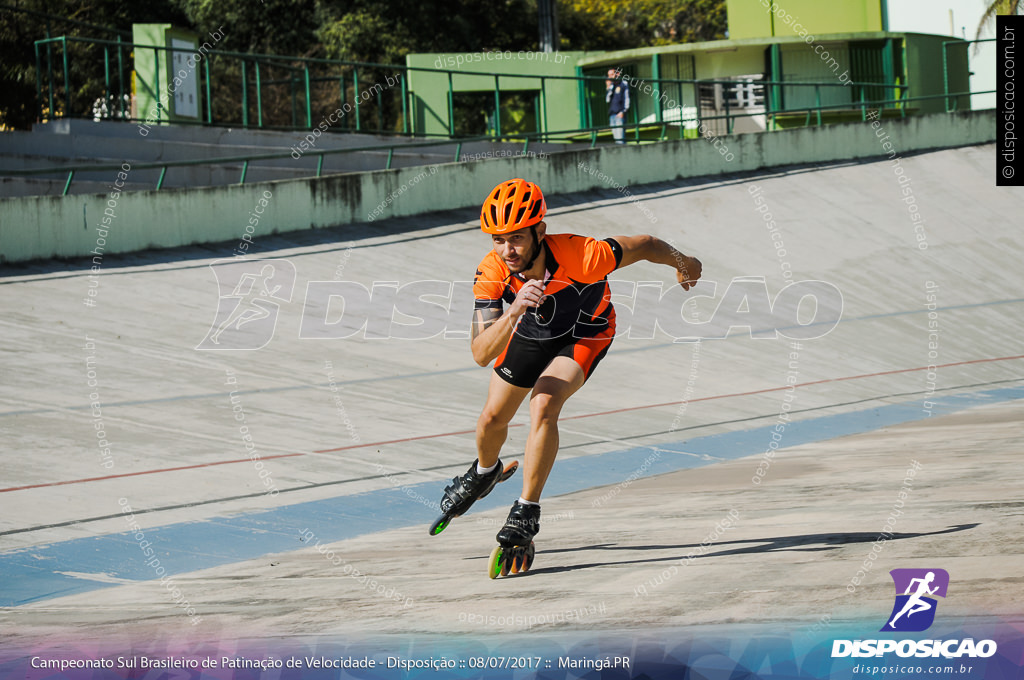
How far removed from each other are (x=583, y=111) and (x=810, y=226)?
37.0 ft

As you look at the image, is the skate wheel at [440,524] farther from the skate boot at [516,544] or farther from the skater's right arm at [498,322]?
the skater's right arm at [498,322]

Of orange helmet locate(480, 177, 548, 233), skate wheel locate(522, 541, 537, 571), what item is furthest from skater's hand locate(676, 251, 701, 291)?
skate wheel locate(522, 541, 537, 571)

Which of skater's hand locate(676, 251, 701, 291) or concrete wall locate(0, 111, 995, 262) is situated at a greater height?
concrete wall locate(0, 111, 995, 262)

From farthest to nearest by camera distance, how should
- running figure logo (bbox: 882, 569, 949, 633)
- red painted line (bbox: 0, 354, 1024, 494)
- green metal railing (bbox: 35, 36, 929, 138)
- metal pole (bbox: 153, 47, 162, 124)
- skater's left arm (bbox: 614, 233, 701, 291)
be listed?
green metal railing (bbox: 35, 36, 929, 138) < metal pole (bbox: 153, 47, 162, 124) < red painted line (bbox: 0, 354, 1024, 494) < skater's left arm (bbox: 614, 233, 701, 291) < running figure logo (bbox: 882, 569, 949, 633)

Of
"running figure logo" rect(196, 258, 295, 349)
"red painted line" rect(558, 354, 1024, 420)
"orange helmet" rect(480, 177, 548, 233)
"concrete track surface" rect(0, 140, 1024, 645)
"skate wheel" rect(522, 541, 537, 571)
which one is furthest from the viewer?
"running figure logo" rect(196, 258, 295, 349)

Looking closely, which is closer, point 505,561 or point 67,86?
point 505,561

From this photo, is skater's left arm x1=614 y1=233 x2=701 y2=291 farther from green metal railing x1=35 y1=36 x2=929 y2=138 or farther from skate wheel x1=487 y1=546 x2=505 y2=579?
green metal railing x1=35 y1=36 x2=929 y2=138

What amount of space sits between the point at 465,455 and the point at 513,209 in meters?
3.63

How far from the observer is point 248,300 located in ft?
41.1

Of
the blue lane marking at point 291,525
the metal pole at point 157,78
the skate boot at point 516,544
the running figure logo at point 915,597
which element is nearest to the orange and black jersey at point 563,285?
the skate boot at point 516,544

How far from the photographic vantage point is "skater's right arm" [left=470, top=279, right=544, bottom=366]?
4.30 metres

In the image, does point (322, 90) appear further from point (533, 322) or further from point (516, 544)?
point (516, 544)

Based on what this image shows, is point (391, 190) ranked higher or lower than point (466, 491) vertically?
higher

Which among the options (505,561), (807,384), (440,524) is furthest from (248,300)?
→ (505,561)
